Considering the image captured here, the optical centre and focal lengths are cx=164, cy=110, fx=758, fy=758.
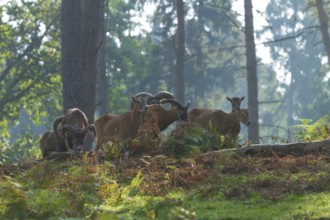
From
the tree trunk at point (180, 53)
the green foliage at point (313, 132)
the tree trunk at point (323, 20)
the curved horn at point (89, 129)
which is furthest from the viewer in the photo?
the tree trunk at point (323, 20)

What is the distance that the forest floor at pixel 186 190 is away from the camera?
844cm

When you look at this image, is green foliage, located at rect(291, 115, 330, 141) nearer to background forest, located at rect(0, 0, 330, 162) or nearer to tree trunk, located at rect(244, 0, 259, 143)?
background forest, located at rect(0, 0, 330, 162)

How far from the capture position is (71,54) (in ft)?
74.1

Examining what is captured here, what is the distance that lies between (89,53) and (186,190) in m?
14.3

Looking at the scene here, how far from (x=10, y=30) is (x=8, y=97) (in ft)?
14.0

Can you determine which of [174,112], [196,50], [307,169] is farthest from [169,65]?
[307,169]

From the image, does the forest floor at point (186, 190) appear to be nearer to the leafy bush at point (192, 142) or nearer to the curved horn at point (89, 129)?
the leafy bush at point (192, 142)

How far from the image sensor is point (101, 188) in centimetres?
1008

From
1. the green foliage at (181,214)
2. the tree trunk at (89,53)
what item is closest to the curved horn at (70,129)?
the tree trunk at (89,53)

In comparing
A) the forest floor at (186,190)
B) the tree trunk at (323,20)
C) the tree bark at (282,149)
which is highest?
the tree trunk at (323,20)

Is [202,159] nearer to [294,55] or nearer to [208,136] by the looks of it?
[208,136]

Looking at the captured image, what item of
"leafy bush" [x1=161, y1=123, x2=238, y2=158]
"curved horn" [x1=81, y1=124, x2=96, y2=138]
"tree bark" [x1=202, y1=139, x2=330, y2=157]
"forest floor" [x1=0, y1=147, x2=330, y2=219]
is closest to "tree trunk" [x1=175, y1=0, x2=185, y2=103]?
"curved horn" [x1=81, y1=124, x2=96, y2=138]

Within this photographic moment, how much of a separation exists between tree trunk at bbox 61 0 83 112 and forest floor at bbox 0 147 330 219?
33.1 ft

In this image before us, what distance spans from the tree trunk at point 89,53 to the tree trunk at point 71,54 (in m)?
0.36
